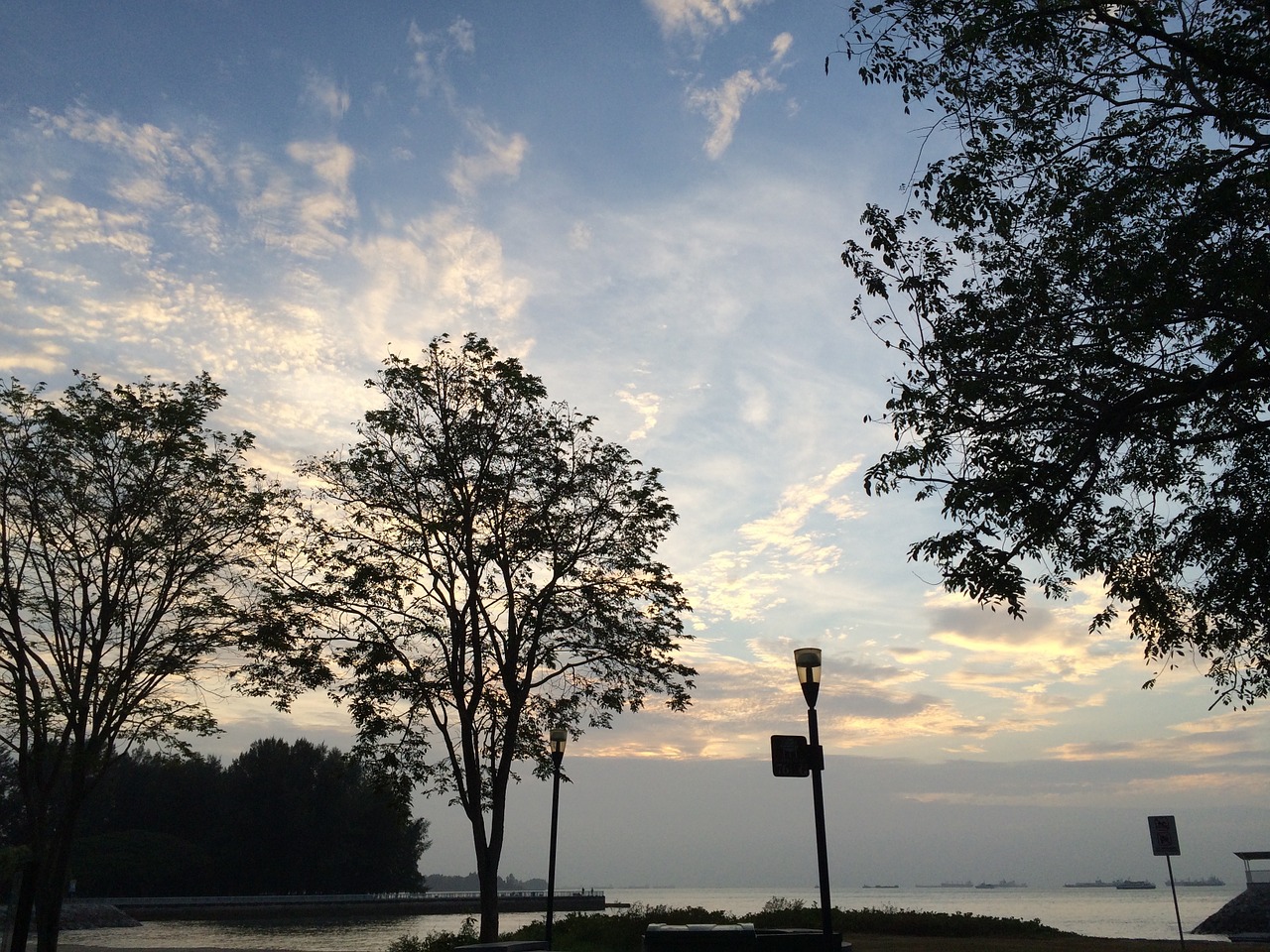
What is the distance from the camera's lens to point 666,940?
16.7 m

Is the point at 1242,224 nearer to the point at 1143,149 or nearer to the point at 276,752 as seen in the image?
the point at 1143,149

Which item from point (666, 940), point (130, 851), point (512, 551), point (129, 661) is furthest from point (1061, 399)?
point (130, 851)

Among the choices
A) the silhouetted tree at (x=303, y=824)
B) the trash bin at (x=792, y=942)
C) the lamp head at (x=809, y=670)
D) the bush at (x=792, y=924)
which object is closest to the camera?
the lamp head at (x=809, y=670)

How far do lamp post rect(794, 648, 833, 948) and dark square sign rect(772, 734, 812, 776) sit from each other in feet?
0.32

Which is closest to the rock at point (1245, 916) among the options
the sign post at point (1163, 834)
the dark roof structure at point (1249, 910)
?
the dark roof structure at point (1249, 910)

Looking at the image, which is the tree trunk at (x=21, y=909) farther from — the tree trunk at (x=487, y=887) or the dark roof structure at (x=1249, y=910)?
the dark roof structure at (x=1249, y=910)

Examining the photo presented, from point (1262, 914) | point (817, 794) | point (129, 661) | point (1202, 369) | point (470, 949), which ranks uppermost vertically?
point (1202, 369)

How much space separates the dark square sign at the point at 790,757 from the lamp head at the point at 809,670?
58cm

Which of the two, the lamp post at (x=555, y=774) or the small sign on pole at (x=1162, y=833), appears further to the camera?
the lamp post at (x=555, y=774)

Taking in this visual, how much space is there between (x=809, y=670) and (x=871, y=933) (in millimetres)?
18729

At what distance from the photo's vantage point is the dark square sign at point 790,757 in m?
12.9

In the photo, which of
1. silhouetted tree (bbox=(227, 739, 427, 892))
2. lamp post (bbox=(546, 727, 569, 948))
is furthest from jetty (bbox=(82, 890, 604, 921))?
lamp post (bbox=(546, 727, 569, 948))

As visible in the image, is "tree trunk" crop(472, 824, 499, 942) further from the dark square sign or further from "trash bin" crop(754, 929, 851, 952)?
the dark square sign

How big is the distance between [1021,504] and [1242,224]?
3928 millimetres
